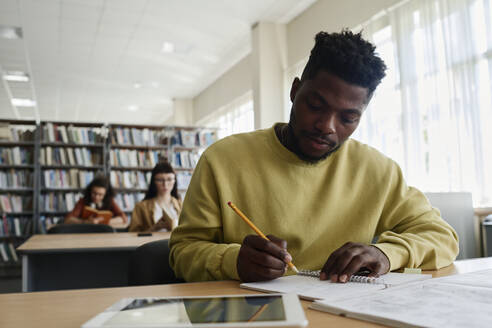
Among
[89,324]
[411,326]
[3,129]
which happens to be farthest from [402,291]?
[3,129]

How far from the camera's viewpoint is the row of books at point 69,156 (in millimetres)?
6156

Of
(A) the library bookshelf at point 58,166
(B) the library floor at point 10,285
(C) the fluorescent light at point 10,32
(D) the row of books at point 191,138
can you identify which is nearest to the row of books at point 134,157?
(A) the library bookshelf at point 58,166

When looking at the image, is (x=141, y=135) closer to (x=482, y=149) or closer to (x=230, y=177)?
(x=482, y=149)

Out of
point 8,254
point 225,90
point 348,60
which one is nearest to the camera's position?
point 348,60

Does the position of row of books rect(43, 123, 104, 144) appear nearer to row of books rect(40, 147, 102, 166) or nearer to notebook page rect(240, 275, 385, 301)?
row of books rect(40, 147, 102, 166)

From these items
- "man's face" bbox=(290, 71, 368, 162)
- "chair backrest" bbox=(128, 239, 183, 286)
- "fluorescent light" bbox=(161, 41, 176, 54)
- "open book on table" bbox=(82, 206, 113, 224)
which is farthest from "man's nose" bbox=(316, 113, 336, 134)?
"fluorescent light" bbox=(161, 41, 176, 54)

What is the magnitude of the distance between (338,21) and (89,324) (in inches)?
208

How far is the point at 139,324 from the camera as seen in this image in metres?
0.50

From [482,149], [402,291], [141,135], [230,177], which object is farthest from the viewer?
[141,135]

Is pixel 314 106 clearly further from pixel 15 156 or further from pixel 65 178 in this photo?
pixel 15 156

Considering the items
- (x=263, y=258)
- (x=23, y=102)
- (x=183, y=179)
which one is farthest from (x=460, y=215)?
(x=23, y=102)

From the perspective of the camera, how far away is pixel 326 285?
0.83 m

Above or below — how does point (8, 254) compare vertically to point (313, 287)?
below

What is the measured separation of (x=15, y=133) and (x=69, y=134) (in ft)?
2.23
